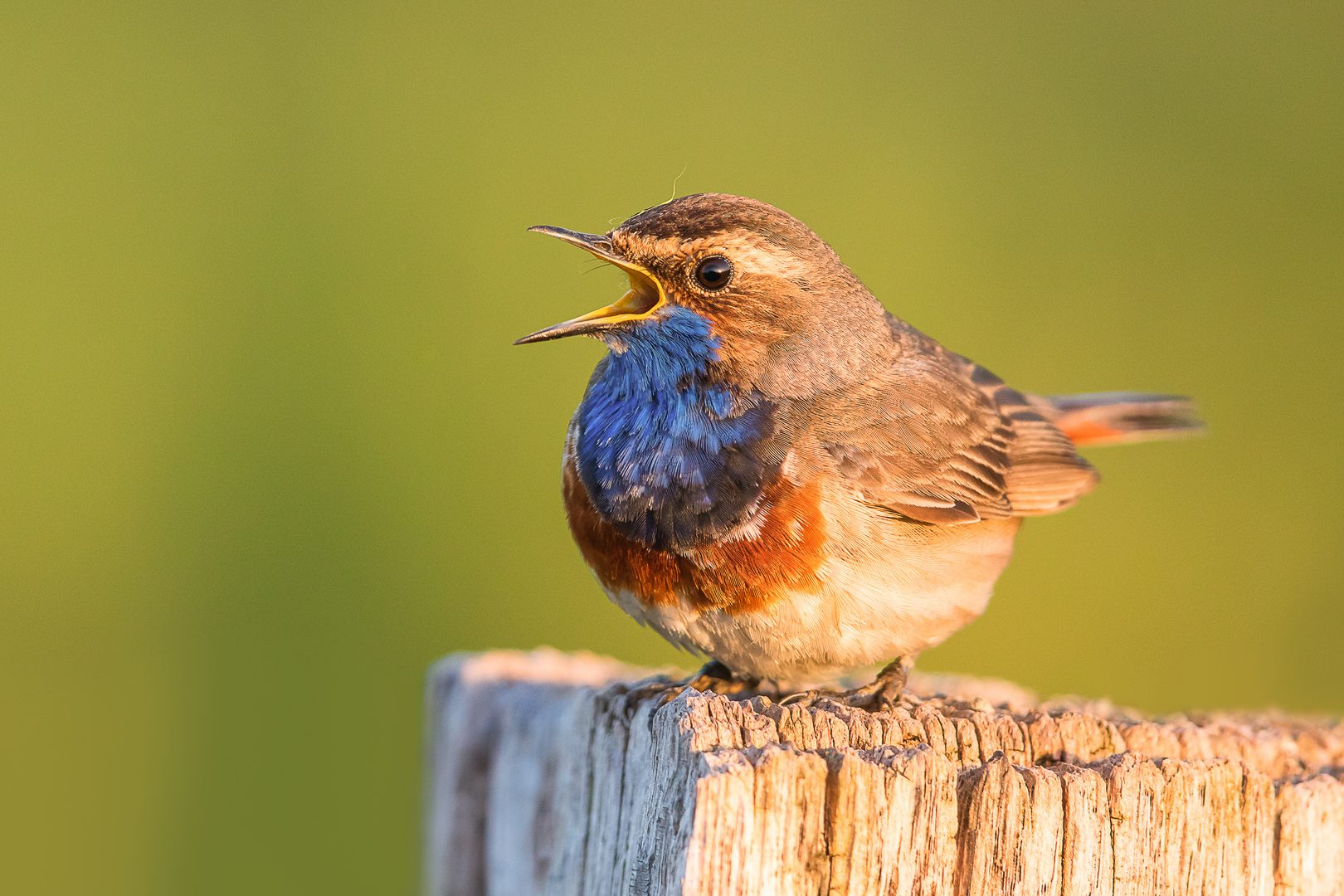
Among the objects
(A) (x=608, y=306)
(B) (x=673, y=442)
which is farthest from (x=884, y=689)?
(A) (x=608, y=306)

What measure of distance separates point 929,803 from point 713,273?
2201 millimetres

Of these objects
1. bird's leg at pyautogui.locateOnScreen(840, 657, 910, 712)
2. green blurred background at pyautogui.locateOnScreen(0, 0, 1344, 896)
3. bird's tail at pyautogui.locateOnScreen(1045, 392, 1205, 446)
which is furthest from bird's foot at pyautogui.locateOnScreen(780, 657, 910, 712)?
green blurred background at pyautogui.locateOnScreen(0, 0, 1344, 896)

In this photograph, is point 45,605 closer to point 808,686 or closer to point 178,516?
point 178,516

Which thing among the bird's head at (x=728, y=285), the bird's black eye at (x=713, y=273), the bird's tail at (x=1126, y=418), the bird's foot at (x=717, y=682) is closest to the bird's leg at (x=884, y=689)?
the bird's foot at (x=717, y=682)

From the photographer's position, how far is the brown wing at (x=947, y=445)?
15.7 ft

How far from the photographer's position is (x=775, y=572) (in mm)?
4473

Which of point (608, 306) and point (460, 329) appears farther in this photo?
point (460, 329)

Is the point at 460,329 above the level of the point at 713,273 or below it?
above

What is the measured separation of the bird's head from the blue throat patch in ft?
0.21

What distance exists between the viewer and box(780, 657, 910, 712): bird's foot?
4.59 m

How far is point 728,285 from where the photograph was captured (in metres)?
4.81

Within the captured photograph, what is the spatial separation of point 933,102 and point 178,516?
559 cm

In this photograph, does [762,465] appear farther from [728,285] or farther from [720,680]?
[720,680]

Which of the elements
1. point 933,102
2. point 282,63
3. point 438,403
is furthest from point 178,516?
point 933,102
